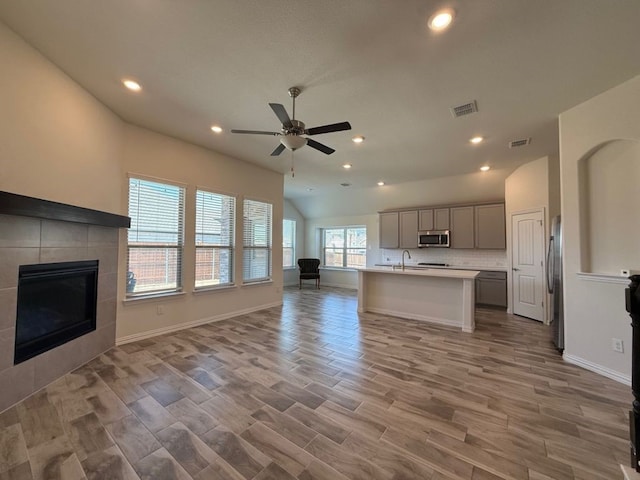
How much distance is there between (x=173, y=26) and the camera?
2.12 m

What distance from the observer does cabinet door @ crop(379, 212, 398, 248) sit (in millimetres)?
7637

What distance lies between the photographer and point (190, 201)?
14.7ft

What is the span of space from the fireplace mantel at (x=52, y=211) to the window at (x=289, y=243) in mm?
6318

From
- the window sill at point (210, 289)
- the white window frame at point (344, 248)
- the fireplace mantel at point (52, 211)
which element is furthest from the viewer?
the white window frame at point (344, 248)

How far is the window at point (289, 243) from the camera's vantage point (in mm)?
9672

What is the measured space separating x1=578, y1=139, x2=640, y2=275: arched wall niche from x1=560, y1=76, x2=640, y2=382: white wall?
0.10 feet

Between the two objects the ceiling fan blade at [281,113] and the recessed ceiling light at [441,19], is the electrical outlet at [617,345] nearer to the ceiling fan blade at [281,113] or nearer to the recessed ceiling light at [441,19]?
the recessed ceiling light at [441,19]

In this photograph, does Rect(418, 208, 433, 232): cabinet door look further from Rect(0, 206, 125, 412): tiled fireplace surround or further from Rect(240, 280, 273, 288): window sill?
Rect(0, 206, 125, 412): tiled fireplace surround

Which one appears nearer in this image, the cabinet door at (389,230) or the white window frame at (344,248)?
the cabinet door at (389,230)

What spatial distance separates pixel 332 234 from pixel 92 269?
7.19 m

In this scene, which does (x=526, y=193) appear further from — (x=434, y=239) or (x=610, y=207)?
(x=610, y=207)

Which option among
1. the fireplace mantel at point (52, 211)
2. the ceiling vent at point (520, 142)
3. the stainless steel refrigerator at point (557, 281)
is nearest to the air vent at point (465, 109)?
the ceiling vent at point (520, 142)

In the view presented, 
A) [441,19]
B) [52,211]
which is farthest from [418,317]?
[52,211]

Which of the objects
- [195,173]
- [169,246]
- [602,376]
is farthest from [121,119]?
[602,376]
